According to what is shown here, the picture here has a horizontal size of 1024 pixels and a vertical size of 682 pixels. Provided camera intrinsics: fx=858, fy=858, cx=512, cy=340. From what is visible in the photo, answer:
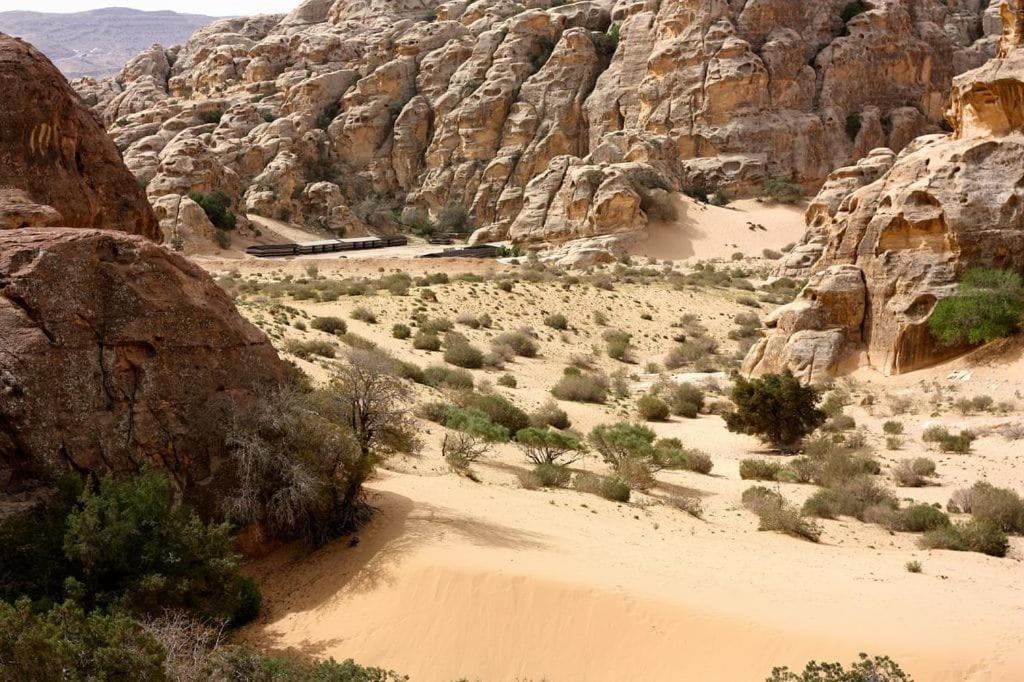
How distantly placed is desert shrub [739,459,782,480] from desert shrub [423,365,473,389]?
6.59 m

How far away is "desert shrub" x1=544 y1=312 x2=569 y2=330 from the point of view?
27594 millimetres

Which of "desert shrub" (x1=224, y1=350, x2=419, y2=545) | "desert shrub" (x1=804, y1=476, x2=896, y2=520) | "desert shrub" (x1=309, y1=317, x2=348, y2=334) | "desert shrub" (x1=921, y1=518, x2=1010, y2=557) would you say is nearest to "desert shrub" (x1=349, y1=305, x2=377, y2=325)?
"desert shrub" (x1=309, y1=317, x2=348, y2=334)

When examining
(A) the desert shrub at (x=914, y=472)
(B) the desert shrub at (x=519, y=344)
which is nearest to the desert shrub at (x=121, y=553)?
(A) the desert shrub at (x=914, y=472)

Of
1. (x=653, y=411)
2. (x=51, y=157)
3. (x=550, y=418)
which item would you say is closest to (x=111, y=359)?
(x=51, y=157)

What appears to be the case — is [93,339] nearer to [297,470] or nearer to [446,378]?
[297,470]

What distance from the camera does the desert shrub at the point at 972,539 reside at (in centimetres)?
1073

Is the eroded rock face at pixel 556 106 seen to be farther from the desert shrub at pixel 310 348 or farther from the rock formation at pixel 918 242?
the desert shrub at pixel 310 348

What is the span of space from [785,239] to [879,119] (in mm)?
13769

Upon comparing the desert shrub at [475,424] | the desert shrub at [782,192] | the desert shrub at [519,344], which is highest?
the desert shrub at [782,192]

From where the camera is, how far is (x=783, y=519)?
11.5 metres

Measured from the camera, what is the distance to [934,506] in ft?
40.8

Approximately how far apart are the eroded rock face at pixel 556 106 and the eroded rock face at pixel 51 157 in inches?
1247

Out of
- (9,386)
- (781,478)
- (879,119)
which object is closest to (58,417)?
(9,386)

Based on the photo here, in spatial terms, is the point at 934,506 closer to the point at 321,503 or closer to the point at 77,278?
the point at 321,503
